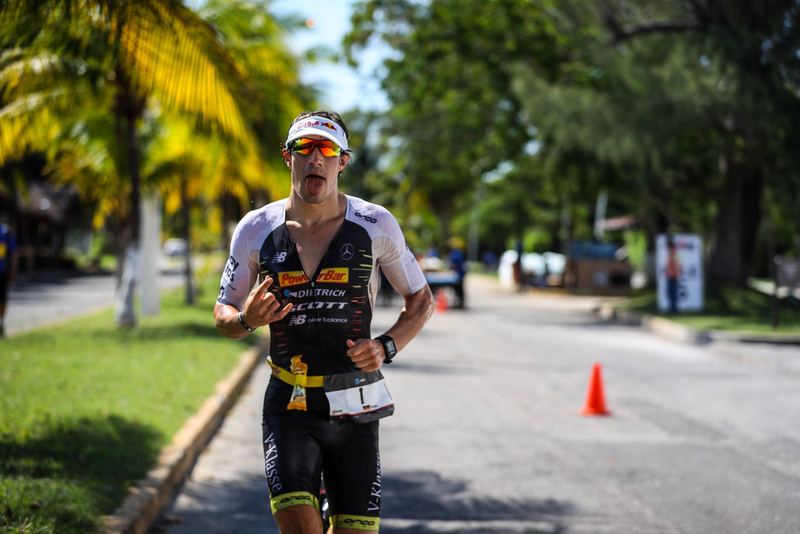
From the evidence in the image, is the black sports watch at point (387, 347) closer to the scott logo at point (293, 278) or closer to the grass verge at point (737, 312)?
the scott logo at point (293, 278)

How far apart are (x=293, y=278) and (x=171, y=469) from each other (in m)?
3.88

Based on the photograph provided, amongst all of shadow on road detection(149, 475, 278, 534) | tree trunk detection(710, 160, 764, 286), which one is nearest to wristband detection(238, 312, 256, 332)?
shadow on road detection(149, 475, 278, 534)

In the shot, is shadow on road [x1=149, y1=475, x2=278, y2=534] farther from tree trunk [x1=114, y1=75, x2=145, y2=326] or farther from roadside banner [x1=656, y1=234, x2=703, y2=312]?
roadside banner [x1=656, y1=234, x2=703, y2=312]

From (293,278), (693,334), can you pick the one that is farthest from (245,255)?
(693,334)

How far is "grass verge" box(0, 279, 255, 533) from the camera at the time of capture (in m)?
5.83

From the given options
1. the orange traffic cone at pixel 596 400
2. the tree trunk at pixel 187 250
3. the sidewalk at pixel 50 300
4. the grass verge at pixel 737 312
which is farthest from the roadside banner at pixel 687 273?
the orange traffic cone at pixel 596 400

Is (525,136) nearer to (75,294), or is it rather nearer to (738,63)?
(738,63)

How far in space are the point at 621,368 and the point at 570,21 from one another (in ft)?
41.6

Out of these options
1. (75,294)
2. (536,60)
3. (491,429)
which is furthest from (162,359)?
(75,294)

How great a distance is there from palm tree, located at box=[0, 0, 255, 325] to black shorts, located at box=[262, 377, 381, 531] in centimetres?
453

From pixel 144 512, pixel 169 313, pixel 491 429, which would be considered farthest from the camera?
pixel 169 313

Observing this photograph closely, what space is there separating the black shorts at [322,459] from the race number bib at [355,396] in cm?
5

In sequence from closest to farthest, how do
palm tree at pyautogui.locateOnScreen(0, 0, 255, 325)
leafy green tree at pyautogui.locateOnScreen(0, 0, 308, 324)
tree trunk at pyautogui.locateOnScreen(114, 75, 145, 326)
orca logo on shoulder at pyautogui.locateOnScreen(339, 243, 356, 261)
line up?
orca logo on shoulder at pyautogui.locateOnScreen(339, 243, 356, 261) < palm tree at pyautogui.locateOnScreen(0, 0, 255, 325) < leafy green tree at pyautogui.locateOnScreen(0, 0, 308, 324) < tree trunk at pyautogui.locateOnScreen(114, 75, 145, 326)

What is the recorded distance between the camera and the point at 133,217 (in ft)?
57.8
